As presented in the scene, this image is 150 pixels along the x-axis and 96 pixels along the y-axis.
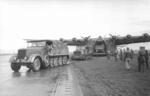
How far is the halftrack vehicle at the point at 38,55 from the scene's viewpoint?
16844mm

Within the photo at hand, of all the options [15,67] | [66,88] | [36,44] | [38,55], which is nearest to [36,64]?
[38,55]

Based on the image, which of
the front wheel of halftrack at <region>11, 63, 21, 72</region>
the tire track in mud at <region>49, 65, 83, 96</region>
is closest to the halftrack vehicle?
the front wheel of halftrack at <region>11, 63, 21, 72</region>

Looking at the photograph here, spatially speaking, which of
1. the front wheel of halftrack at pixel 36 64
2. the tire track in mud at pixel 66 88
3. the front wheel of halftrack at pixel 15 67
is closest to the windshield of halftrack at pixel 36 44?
the front wheel of halftrack at pixel 36 64

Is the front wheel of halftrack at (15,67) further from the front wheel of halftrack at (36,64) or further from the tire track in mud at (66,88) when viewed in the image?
the tire track in mud at (66,88)

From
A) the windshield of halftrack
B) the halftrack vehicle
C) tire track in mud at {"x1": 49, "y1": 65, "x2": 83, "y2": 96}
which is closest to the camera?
tire track in mud at {"x1": 49, "y1": 65, "x2": 83, "y2": 96}

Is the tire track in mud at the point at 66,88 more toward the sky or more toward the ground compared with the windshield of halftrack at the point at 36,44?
more toward the ground

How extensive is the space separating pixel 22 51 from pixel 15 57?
78 centimetres

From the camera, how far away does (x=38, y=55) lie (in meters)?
17.6

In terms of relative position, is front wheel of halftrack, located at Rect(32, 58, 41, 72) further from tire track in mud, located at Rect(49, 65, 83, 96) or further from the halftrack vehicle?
tire track in mud, located at Rect(49, 65, 83, 96)

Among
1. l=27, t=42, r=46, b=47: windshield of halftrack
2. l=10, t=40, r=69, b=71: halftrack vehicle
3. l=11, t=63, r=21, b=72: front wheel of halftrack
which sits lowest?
l=11, t=63, r=21, b=72: front wheel of halftrack

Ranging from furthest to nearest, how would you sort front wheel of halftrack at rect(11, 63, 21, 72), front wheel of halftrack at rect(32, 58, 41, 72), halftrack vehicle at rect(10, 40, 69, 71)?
front wheel of halftrack at rect(11, 63, 21, 72), halftrack vehicle at rect(10, 40, 69, 71), front wheel of halftrack at rect(32, 58, 41, 72)

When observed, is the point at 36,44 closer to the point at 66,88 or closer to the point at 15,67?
the point at 15,67

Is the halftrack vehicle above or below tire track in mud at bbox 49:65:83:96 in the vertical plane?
above

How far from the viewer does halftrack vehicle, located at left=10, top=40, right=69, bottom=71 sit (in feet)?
55.3
